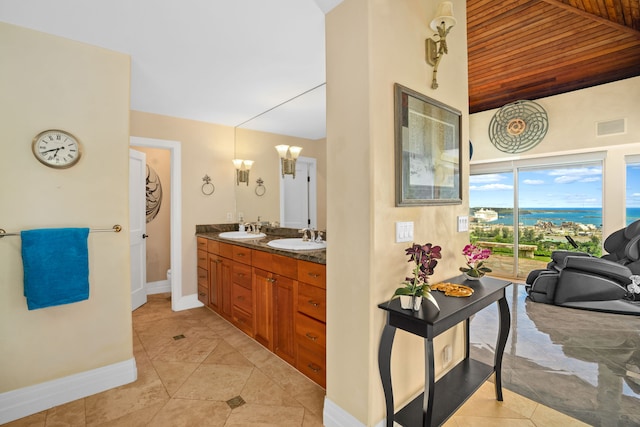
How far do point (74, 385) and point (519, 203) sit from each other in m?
6.16

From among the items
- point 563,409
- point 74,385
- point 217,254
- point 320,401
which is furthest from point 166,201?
point 563,409

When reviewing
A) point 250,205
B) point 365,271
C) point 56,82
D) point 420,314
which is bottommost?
point 420,314

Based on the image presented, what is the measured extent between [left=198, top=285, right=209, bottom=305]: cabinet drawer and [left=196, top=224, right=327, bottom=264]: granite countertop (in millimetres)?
656

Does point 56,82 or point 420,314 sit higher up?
point 56,82

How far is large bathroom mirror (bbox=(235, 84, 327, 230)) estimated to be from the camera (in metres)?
2.75

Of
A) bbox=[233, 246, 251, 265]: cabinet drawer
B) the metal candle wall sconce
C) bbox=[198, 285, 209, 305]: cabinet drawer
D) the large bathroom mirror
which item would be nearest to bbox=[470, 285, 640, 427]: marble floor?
the large bathroom mirror

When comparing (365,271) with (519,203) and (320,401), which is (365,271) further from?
(519,203)

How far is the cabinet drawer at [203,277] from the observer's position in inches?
142

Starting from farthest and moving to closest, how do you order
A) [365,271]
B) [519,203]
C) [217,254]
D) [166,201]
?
[519,203]
[166,201]
[217,254]
[365,271]

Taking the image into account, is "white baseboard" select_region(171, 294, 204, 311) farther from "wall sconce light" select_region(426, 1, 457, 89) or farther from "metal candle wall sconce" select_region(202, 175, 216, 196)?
"wall sconce light" select_region(426, 1, 457, 89)

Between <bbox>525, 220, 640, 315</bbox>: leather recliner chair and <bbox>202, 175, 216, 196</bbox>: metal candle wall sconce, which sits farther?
<bbox>202, 175, 216, 196</bbox>: metal candle wall sconce

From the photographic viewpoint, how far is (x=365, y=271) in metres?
1.49

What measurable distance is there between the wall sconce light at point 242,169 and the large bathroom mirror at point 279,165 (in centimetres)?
6

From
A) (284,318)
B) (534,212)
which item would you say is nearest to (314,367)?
(284,318)
